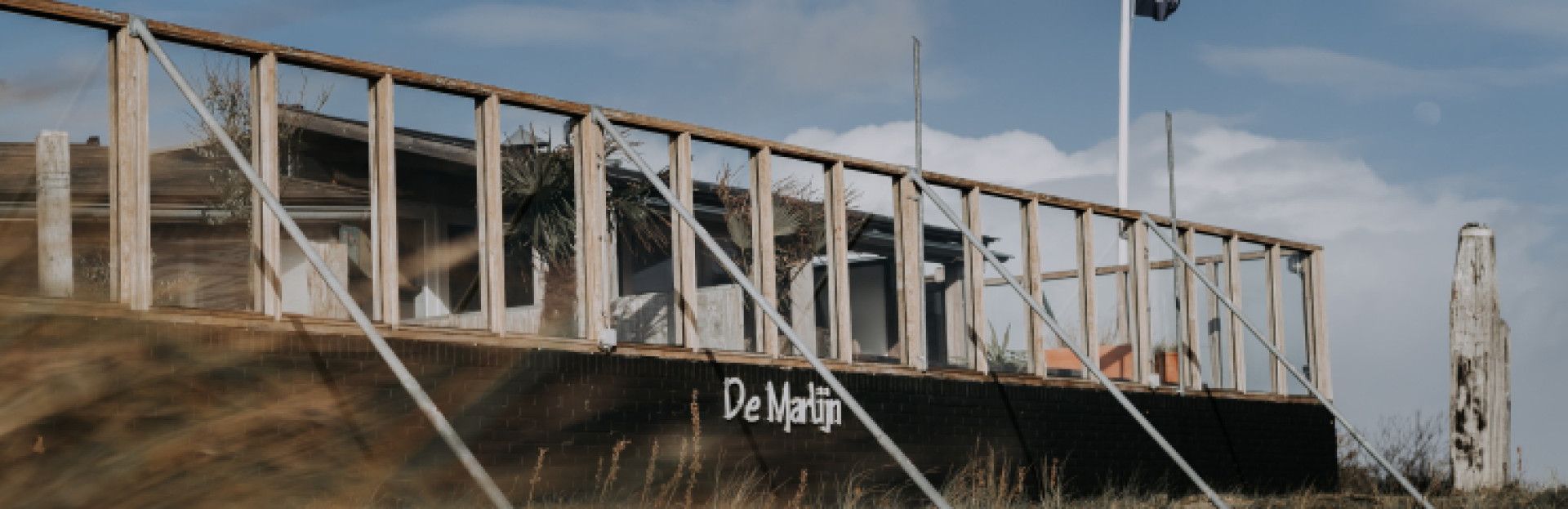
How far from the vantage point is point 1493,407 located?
21484mm

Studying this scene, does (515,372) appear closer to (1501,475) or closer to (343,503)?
(343,503)

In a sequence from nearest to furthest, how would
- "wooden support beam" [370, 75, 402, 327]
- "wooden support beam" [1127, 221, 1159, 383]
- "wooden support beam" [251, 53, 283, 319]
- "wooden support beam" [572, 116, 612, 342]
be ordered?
1. "wooden support beam" [251, 53, 283, 319]
2. "wooden support beam" [370, 75, 402, 327]
3. "wooden support beam" [572, 116, 612, 342]
4. "wooden support beam" [1127, 221, 1159, 383]

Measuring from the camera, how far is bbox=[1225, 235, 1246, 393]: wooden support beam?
22781 mm

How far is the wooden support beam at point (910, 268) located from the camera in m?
17.6

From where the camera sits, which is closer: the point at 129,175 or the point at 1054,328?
the point at 129,175

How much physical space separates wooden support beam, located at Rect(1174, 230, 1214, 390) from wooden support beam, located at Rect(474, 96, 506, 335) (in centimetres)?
1030

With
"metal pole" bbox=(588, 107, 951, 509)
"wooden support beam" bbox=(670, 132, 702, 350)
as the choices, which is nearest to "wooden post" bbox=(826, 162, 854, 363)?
"wooden support beam" bbox=(670, 132, 702, 350)

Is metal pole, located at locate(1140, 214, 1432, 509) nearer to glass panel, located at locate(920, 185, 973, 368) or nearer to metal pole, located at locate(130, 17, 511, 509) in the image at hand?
glass panel, located at locate(920, 185, 973, 368)

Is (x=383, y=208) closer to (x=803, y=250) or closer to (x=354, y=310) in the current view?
(x=354, y=310)

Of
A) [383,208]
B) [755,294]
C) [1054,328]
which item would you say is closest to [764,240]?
[755,294]

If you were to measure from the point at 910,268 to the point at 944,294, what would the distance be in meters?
0.69

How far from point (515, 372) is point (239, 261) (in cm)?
221

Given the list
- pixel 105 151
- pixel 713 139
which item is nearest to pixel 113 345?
pixel 105 151

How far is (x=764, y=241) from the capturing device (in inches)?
640
